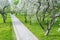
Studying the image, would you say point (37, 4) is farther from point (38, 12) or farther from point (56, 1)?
point (56, 1)

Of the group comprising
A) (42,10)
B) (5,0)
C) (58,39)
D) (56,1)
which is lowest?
(5,0)

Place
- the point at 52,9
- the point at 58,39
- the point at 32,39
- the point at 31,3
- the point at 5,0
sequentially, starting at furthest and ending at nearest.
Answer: the point at 5,0 < the point at 31,3 < the point at 52,9 < the point at 58,39 < the point at 32,39

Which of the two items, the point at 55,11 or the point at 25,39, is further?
the point at 55,11

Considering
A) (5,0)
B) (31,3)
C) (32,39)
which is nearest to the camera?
(32,39)

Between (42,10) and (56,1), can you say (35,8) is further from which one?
(56,1)

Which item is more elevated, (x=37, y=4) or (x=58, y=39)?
(x=37, y=4)

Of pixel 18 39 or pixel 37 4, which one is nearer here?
pixel 18 39

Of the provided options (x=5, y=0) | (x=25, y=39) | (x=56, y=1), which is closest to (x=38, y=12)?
(x=56, y=1)

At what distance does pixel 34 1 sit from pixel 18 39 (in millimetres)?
6346

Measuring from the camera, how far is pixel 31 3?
2575 cm

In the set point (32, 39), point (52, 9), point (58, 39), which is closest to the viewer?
point (32, 39)

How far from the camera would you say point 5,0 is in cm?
5038

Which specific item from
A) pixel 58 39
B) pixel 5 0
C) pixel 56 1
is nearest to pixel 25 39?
pixel 58 39

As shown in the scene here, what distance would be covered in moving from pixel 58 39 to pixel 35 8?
202 inches
